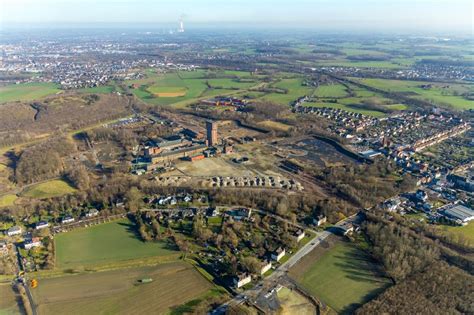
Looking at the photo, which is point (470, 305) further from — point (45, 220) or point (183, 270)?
point (45, 220)

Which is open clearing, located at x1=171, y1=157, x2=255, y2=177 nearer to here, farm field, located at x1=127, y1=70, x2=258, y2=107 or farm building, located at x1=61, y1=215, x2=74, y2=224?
farm building, located at x1=61, y1=215, x2=74, y2=224

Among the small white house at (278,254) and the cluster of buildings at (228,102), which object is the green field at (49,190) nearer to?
the small white house at (278,254)

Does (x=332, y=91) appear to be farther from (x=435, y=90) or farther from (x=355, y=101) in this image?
(x=435, y=90)

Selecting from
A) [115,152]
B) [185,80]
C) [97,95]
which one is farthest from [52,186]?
[185,80]

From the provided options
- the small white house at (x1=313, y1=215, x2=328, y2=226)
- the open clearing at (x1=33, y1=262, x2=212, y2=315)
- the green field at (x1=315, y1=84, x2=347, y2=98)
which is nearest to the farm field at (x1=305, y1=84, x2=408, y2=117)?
the green field at (x1=315, y1=84, x2=347, y2=98)

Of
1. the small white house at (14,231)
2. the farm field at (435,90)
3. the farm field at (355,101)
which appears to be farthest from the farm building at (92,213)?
the farm field at (435,90)
